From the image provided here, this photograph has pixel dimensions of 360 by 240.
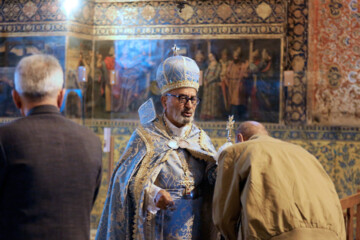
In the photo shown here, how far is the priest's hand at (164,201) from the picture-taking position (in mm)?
3883

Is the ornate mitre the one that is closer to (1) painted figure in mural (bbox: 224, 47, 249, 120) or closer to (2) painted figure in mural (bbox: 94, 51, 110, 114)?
(1) painted figure in mural (bbox: 224, 47, 249, 120)

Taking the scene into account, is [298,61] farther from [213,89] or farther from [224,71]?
[213,89]

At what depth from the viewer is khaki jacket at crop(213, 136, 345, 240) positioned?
126 inches

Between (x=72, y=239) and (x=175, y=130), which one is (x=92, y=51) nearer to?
(x=175, y=130)

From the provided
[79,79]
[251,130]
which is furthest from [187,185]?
[79,79]

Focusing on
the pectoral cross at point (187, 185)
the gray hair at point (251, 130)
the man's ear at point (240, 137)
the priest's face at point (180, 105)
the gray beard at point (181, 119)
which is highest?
the priest's face at point (180, 105)

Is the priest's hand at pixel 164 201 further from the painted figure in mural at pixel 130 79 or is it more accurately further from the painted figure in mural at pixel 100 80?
the painted figure in mural at pixel 100 80

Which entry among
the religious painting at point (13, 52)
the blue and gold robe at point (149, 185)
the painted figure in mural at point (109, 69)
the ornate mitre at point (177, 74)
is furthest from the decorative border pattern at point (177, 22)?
the blue and gold robe at point (149, 185)

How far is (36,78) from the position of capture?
8.23 feet

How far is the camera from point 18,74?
253cm

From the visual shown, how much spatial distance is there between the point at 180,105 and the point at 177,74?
28 centimetres

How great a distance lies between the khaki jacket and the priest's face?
3.04 feet

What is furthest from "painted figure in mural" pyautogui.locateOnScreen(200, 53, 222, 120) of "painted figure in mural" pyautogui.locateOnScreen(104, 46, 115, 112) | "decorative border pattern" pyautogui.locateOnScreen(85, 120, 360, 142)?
"painted figure in mural" pyautogui.locateOnScreen(104, 46, 115, 112)

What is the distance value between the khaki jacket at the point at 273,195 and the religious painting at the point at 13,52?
201 inches
